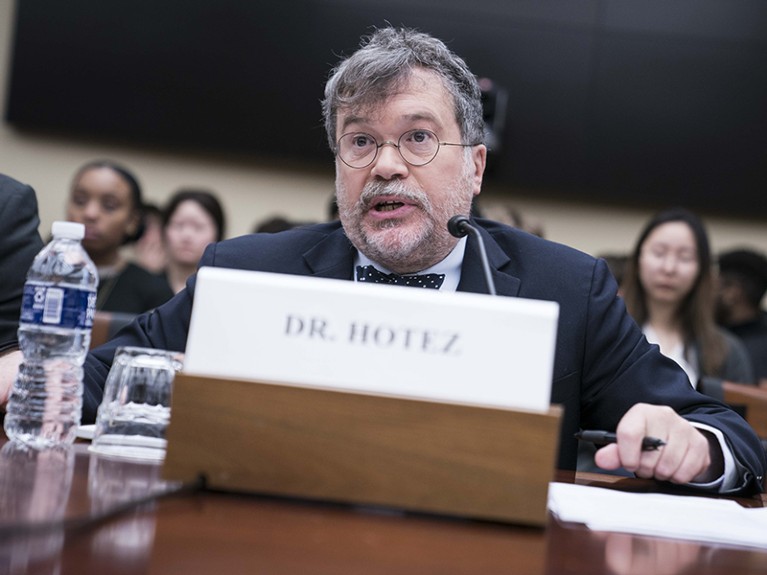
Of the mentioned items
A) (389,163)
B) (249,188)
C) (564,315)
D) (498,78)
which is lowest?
(564,315)

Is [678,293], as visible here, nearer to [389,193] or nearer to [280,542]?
[389,193]

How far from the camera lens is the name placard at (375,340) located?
0.98 meters

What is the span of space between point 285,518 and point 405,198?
92cm

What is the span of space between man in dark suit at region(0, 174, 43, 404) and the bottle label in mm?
572

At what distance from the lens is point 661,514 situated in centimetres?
111

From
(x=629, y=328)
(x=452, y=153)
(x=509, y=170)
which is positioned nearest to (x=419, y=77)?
(x=452, y=153)

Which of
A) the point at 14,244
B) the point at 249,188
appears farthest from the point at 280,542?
the point at 249,188

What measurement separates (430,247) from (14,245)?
0.77 m

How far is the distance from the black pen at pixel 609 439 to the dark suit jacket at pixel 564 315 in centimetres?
38

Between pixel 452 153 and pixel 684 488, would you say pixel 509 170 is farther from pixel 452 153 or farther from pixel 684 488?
pixel 684 488

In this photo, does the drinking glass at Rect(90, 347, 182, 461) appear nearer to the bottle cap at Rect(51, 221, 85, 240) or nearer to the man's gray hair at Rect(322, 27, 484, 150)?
the bottle cap at Rect(51, 221, 85, 240)

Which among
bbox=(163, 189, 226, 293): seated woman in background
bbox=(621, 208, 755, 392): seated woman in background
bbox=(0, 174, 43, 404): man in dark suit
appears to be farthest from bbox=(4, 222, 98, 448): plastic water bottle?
bbox=(163, 189, 226, 293): seated woman in background

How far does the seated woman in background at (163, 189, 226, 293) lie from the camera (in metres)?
4.33

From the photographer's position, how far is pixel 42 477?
102cm
